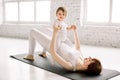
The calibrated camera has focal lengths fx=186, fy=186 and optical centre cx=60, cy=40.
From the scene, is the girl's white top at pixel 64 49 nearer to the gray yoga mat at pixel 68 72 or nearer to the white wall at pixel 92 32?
the gray yoga mat at pixel 68 72

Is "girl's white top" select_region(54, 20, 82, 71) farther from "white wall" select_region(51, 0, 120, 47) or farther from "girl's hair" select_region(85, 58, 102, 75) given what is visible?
"white wall" select_region(51, 0, 120, 47)

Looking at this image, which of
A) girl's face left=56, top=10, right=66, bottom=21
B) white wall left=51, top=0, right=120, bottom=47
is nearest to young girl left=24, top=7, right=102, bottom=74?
girl's face left=56, top=10, right=66, bottom=21

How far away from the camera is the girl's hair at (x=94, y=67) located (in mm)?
2385

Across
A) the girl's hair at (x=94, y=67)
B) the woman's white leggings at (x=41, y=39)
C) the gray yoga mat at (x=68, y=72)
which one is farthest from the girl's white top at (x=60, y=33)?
the girl's hair at (x=94, y=67)

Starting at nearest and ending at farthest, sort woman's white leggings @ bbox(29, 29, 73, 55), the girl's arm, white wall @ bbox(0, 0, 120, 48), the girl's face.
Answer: the girl's arm, the girl's face, woman's white leggings @ bbox(29, 29, 73, 55), white wall @ bbox(0, 0, 120, 48)

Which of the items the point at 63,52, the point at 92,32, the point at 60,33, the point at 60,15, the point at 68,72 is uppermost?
the point at 60,15

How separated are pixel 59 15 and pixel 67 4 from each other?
3314mm

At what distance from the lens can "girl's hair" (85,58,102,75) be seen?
2.38 m

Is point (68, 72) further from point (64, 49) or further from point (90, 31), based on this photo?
point (90, 31)

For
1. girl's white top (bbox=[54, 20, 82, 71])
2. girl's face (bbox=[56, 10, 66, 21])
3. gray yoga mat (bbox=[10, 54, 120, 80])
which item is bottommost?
gray yoga mat (bbox=[10, 54, 120, 80])

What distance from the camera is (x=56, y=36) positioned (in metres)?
2.71

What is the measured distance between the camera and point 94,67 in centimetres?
244

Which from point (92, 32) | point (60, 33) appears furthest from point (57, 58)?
point (92, 32)

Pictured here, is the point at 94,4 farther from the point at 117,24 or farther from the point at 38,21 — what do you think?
the point at 38,21
